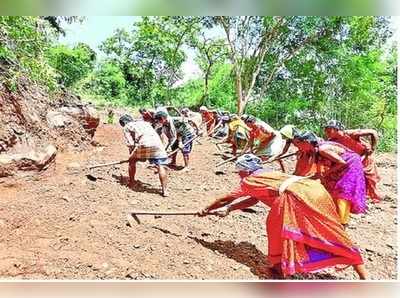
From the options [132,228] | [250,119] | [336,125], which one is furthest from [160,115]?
[336,125]

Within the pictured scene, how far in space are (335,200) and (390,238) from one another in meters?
0.33

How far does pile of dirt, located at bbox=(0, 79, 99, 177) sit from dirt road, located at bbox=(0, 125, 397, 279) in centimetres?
7

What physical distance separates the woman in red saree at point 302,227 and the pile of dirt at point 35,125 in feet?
3.00

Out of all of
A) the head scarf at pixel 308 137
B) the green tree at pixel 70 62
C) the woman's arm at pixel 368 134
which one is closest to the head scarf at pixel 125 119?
the green tree at pixel 70 62

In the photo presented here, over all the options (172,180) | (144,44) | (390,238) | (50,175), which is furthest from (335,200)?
(50,175)

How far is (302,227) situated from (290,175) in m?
0.24

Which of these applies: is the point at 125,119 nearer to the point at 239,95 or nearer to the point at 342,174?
the point at 239,95

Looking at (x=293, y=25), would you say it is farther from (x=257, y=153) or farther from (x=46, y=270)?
(x=46, y=270)

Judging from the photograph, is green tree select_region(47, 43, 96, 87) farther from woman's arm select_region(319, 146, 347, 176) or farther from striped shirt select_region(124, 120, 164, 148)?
woman's arm select_region(319, 146, 347, 176)

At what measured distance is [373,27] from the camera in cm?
226

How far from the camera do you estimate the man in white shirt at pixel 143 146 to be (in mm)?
2334

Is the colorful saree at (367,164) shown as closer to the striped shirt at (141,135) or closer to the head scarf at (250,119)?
the head scarf at (250,119)

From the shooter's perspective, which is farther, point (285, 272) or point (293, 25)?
point (293, 25)

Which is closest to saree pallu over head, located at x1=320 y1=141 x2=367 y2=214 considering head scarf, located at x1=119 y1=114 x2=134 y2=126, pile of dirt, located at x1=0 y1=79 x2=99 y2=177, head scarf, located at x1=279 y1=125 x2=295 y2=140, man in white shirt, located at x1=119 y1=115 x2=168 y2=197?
head scarf, located at x1=279 y1=125 x2=295 y2=140
